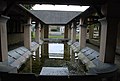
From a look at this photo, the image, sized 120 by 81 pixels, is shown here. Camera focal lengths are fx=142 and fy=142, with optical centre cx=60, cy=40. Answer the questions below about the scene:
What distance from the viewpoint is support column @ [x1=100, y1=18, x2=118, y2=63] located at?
20.5 feet

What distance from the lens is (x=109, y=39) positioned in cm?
640

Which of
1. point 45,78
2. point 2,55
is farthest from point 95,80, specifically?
point 2,55

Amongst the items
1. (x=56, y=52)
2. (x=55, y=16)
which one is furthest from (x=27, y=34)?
(x=55, y=16)

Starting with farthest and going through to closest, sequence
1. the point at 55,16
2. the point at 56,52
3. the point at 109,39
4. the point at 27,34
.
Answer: the point at 55,16 → the point at 56,52 → the point at 27,34 → the point at 109,39

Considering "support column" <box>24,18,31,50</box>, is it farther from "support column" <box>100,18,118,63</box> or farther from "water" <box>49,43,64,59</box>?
"support column" <box>100,18,118,63</box>

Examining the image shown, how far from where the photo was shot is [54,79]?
5090mm

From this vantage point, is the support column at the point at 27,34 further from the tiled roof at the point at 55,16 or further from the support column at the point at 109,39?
the tiled roof at the point at 55,16

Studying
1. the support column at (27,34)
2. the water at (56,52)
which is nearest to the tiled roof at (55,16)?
the water at (56,52)

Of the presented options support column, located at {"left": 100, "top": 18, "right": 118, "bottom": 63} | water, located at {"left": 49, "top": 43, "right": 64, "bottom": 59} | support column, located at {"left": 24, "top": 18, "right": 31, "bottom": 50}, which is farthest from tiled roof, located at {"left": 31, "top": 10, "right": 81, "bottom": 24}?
support column, located at {"left": 100, "top": 18, "right": 118, "bottom": 63}

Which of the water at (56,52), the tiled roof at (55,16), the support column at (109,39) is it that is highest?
the tiled roof at (55,16)

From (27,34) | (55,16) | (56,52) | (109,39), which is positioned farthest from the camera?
(55,16)

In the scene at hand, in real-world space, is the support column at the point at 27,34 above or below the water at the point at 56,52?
above

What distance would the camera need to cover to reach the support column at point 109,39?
6.24 m

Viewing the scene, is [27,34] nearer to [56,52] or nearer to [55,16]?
[56,52]
